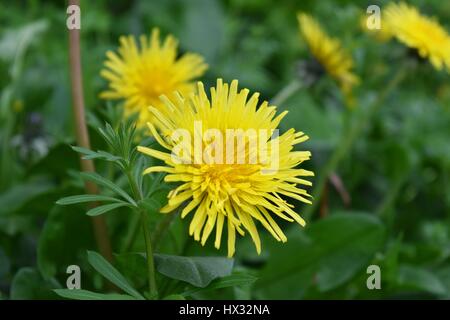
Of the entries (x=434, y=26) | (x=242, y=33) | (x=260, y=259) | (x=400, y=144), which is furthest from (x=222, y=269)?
(x=242, y=33)

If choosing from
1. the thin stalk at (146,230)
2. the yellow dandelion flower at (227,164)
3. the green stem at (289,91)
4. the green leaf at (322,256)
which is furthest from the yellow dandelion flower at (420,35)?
the thin stalk at (146,230)

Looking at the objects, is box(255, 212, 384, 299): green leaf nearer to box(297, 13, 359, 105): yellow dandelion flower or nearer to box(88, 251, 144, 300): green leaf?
box(297, 13, 359, 105): yellow dandelion flower

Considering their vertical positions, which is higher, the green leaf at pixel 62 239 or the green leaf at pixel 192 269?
the green leaf at pixel 62 239

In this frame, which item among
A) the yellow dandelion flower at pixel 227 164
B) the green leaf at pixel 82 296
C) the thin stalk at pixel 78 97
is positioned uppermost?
the thin stalk at pixel 78 97

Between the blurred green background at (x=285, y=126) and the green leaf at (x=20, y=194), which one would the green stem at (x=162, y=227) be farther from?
the green leaf at (x=20, y=194)

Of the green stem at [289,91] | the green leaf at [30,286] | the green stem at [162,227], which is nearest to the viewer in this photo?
the green stem at [162,227]

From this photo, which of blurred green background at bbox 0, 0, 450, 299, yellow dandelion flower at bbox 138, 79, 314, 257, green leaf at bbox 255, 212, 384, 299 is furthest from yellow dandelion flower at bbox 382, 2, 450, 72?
yellow dandelion flower at bbox 138, 79, 314, 257
